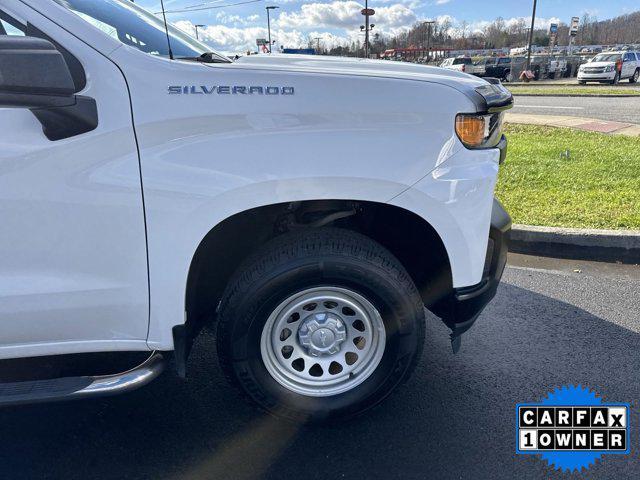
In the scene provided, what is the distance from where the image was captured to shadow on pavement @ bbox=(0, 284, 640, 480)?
87.8 inches

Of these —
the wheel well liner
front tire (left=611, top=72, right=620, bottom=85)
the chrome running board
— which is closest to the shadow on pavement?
the chrome running board

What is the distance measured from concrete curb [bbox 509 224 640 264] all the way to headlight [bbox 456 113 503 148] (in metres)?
2.60

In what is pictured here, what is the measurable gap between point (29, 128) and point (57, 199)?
273 mm

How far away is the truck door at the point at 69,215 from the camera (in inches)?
74.3

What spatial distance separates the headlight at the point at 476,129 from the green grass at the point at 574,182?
9.11ft

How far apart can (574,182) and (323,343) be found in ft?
15.6

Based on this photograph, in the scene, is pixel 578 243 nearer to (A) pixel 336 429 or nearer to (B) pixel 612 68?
(A) pixel 336 429

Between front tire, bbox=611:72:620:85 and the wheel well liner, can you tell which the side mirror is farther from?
front tire, bbox=611:72:620:85

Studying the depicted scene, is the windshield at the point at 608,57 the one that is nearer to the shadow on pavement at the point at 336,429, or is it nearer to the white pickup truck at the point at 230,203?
the shadow on pavement at the point at 336,429

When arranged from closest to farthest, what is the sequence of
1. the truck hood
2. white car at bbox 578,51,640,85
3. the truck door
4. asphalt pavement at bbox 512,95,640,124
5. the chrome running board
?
the truck door
the chrome running board
the truck hood
asphalt pavement at bbox 512,95,640,124
white car at bbox 578,51,640,85

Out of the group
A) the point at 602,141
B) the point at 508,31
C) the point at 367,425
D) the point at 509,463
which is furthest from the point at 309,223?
the point at 508,31

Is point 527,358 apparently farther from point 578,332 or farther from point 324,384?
point 324,384

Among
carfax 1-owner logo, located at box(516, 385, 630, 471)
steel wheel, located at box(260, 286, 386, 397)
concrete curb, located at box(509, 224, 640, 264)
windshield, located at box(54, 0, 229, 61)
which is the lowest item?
carfax 1-owner logo, located at box(516, 385, 630, 471)

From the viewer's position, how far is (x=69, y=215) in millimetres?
1940
